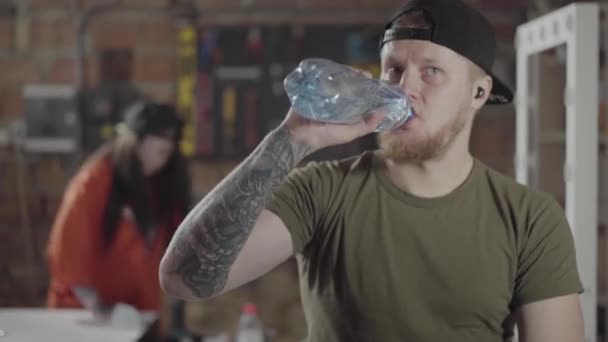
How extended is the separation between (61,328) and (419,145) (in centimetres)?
102

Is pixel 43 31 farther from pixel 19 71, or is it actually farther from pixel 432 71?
pixel 432 71

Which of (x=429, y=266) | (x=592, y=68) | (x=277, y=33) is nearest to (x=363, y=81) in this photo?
(x=429, y=266)

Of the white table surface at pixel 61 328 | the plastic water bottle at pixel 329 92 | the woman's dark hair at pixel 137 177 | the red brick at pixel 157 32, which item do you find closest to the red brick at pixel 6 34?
the red brick at pixel 157 32

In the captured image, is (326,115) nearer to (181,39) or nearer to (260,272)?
(260,272)

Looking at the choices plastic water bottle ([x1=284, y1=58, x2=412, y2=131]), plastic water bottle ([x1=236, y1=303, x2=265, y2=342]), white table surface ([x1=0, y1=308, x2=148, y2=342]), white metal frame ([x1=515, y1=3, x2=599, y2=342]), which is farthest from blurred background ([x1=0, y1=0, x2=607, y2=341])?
plastic water bottle ([x1=284, y1=58, x2=412, y2=131])

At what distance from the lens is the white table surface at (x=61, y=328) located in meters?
1.51

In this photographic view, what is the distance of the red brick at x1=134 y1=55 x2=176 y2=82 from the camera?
3.07 meters

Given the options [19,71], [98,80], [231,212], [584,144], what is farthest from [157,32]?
[231,212]

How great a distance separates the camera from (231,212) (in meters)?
0.97

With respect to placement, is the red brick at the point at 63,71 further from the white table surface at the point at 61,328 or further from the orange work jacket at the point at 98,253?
the white table surface at the point at 61,328

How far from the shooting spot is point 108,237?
2309 millimetres

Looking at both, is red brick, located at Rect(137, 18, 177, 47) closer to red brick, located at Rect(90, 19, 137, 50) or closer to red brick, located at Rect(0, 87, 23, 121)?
red brick, located at Rect(90, 19, 137, 50)

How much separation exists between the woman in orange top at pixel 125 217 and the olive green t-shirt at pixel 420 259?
126 cm

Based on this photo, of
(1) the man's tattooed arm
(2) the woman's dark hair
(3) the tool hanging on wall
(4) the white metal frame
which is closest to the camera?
(1) the man's tattooed arm
